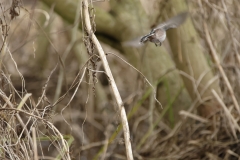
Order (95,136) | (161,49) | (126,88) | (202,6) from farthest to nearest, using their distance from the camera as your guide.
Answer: (126,88)
(95,136)
(161,49)
(202,6)

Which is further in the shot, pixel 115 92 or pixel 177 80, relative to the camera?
pixel 177 80

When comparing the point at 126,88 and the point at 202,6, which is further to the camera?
the point at 126,88

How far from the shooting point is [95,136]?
3.11m

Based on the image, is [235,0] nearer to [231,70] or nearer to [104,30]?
[231,70]

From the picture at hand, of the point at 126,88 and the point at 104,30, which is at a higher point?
the point at 104,30

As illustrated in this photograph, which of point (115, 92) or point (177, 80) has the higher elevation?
point (115, 92)

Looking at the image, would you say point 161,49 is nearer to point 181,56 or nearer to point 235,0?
point 181,56

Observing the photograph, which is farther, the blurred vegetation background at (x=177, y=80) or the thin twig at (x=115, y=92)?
the blurred vegetation background at (x=177, y=80)

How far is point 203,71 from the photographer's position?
2648 millimetres

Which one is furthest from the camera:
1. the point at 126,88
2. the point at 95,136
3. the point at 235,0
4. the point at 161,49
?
the point at 126,88

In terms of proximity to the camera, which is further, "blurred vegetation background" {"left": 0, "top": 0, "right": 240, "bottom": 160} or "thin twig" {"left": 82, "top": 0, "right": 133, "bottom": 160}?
"blurred vegetation background" {"left": 0, "top": 0, "right": 240, "bottom": 160}

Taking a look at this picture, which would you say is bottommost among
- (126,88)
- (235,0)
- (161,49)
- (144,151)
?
(144,151)

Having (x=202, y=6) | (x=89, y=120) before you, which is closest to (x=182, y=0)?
(x=202, y=6)

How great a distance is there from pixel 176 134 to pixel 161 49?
0.56 meters
